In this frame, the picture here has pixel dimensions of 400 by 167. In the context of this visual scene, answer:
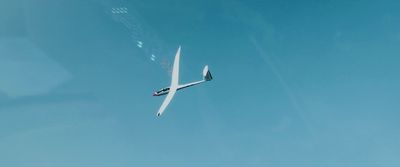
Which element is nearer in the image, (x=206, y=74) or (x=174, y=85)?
(x=206, y=74)

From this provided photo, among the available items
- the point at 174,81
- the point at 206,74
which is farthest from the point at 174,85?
the point at 206,74

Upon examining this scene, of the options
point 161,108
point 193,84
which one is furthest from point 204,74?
point 161,108

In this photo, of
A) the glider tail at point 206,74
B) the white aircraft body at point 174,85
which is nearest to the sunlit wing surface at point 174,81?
the white aircraft body at point 174,85

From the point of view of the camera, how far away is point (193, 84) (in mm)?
97688

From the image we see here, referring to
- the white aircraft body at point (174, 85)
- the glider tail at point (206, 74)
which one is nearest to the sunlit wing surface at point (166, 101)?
the white aircraft body at point (174, 85)

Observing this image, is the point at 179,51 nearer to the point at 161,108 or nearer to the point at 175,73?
the point at 175,73

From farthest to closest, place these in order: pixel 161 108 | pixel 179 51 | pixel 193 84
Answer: pixel 179 51
pixel 193 84
pixel 161 108

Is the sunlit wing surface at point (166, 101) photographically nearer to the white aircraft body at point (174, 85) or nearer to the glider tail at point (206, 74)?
the white aircraft body at point (174, 85)

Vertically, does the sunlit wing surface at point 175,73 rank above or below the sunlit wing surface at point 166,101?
above

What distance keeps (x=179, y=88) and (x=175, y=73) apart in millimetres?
4802

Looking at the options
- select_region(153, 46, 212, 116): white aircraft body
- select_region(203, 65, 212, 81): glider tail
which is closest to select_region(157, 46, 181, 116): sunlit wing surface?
select_region(153, 46, 212, 116): white aircraft body

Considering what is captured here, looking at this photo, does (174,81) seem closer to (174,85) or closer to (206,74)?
(174,85)

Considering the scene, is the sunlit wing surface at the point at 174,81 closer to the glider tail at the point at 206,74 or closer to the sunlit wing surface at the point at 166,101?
the sunlit wing surface at the point at 166,101

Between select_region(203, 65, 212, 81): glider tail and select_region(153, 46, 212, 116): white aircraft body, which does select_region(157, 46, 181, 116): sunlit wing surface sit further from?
select_region(203, 65, 212, 81): glider tail
